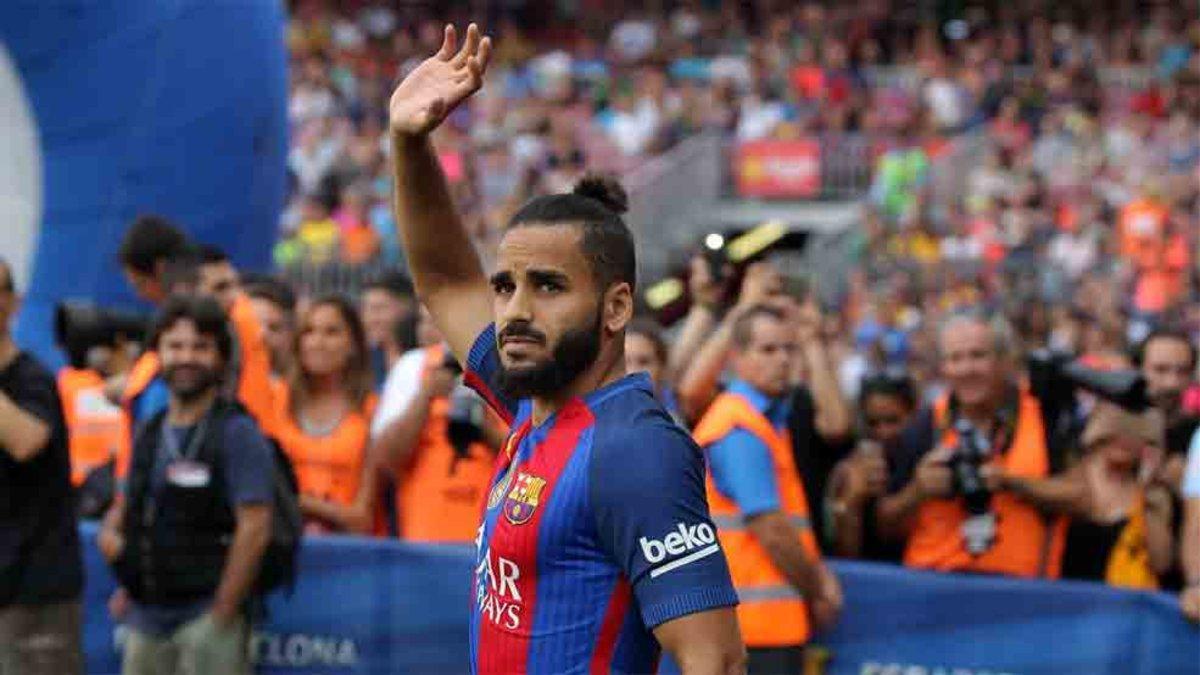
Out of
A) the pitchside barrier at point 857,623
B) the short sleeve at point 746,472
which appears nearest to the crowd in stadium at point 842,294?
the short sleeve at point 746,472

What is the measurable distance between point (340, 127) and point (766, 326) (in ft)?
49.7

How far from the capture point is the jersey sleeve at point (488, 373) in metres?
4.15

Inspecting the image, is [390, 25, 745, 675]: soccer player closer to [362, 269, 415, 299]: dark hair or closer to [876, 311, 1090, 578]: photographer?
[876, 311, 1090, 578]: photographer

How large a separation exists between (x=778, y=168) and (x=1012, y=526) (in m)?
14.4

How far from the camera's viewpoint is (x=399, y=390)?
26.3 feet

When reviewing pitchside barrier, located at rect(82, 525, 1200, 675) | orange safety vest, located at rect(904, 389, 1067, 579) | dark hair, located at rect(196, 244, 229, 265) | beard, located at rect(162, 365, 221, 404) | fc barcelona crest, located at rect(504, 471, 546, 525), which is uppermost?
dark hair, located at rect(196, 244, 229, 265)

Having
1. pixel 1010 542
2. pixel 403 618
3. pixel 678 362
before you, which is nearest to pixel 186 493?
pixel 403 618

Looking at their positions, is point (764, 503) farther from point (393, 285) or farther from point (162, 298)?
point (393, 285)

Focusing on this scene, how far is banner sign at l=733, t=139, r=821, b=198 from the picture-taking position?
2123cm

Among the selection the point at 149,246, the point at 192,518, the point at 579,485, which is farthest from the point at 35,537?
the point at 579,485

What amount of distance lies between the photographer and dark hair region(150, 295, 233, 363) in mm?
2134

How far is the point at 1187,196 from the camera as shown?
17359 mm

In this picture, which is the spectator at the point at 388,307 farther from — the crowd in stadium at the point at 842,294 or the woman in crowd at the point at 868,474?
the woman in crowd at the point at 868,474

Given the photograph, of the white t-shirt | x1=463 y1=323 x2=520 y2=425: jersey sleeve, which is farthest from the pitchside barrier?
x1=463 y1=323 x2=520 y2=425: jersey sleeve
